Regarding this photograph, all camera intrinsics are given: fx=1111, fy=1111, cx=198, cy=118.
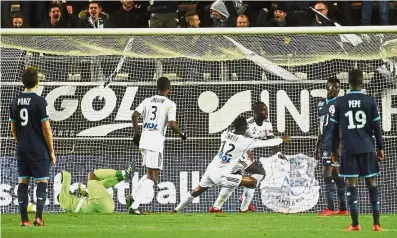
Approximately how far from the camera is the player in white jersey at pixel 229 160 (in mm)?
16516

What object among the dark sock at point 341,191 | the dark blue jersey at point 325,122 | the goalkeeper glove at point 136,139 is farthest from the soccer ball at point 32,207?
the dark sock at point 341,191

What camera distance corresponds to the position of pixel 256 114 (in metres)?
17.4

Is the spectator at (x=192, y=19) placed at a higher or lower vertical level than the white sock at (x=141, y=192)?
higher

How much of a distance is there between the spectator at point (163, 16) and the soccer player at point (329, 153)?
10.3 ft

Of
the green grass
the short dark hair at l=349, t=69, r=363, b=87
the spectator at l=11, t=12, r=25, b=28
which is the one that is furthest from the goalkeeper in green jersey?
the short dark hair at l=349, t=69, r=363, b=87

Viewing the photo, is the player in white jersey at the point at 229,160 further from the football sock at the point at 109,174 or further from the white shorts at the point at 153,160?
the football sock at the point at 109,174

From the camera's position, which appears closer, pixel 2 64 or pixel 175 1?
pixel 2 64

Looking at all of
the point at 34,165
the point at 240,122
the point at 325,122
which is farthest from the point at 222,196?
the point at 34,165

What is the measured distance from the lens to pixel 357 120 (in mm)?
12906

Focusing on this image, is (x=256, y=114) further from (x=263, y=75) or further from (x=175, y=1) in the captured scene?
(x=175, y=1)

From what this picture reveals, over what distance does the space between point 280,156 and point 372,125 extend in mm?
4947

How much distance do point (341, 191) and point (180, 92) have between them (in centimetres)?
308

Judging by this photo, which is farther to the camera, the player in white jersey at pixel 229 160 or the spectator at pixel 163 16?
the spectator at pixel 163 16

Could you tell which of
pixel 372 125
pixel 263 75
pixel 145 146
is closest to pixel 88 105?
pixel 145 146
